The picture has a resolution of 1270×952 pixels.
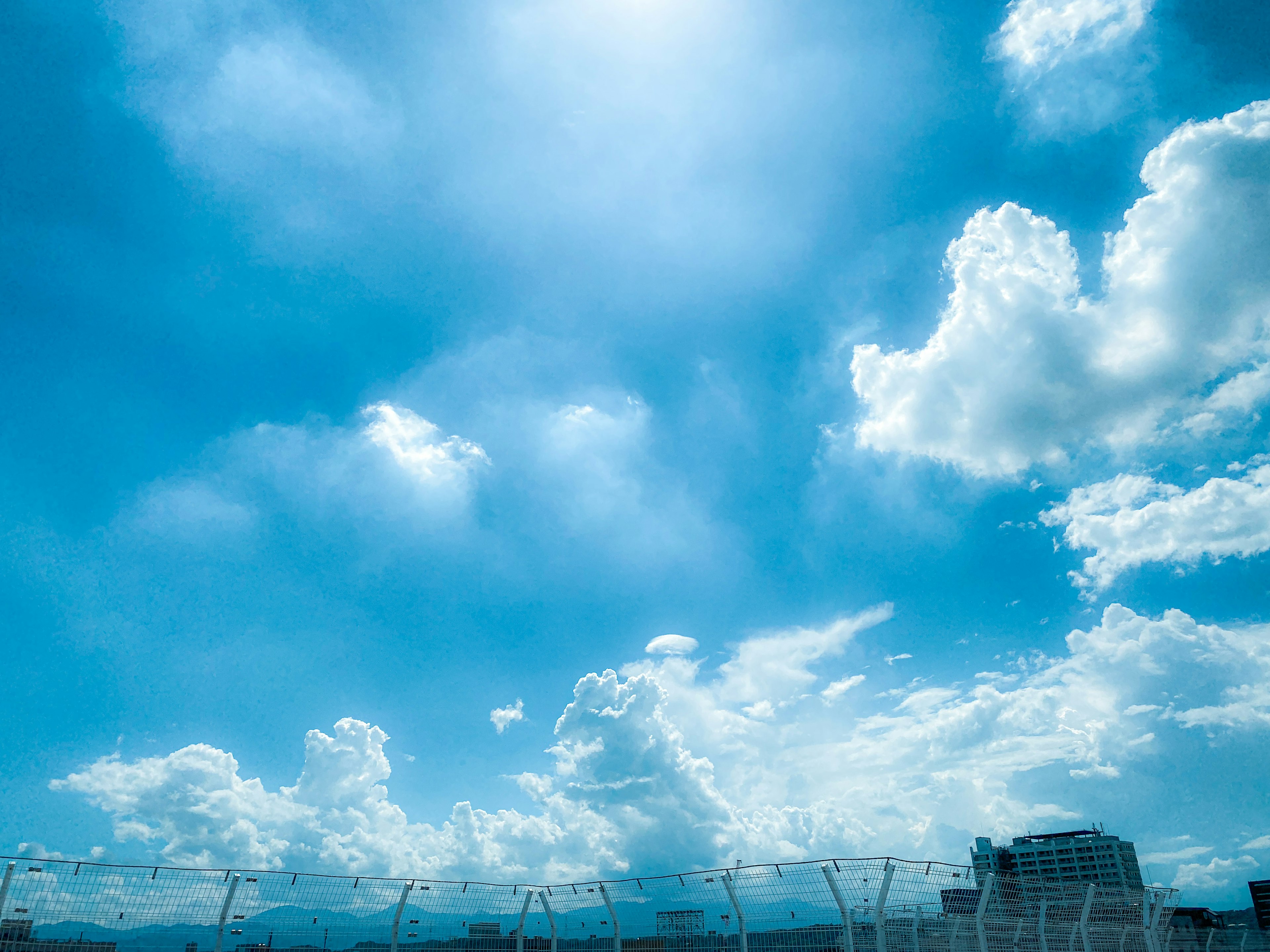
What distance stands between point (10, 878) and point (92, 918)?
1.41 meters

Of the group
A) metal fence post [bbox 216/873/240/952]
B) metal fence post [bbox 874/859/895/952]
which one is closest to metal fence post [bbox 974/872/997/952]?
metal fence post [bbox 874/859/895/952]

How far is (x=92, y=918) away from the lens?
12344 millimetres

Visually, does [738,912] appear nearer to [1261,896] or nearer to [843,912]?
[843,912]

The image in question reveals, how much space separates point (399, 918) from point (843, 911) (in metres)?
8.91

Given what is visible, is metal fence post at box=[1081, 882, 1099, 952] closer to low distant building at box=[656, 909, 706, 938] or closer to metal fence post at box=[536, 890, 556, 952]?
low distant building at box=[656, 909, 706, 938]

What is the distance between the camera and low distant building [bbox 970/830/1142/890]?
146375mm

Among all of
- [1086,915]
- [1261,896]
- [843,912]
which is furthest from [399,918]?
[1261,896]

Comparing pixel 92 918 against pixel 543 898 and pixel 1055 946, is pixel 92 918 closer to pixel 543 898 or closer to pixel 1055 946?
pixel 543 898

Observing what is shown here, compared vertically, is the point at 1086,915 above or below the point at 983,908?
below

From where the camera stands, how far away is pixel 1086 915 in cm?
1633

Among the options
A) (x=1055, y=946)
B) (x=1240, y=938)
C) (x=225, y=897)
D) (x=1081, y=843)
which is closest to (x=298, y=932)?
(x=225, y=897)

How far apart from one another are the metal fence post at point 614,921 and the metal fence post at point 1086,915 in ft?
32.3

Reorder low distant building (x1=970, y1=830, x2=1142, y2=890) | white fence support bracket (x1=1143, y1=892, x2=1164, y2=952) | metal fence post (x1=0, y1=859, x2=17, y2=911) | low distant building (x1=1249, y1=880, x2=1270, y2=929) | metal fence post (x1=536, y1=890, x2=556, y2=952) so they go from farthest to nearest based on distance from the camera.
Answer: low distant building (x1=970, y1=830, x2=1142, y2=890) → low distant building (x1=1249, y1=880, x2=1270, y2=929) → white fence support bracket (x1=1143, y1=892, x2=1164, y2=952) → metal fence post (x1=536, y1=890, x2=556, y2=952) → metal fence post (x1=0, y1=859, x2=17, y2=911)

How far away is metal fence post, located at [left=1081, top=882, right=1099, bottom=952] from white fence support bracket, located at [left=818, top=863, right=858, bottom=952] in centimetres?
638
